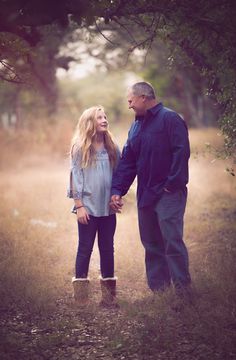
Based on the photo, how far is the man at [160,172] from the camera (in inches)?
184

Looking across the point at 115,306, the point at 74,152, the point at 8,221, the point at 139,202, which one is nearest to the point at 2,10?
the point at 74,152

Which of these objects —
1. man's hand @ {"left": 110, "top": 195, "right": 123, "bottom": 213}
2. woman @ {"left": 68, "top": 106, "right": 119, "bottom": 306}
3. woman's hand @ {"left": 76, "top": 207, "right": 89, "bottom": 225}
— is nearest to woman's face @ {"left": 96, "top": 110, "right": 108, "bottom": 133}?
woman @ {"left": 68, "top": 106, "right": 119, "bottom": 306}

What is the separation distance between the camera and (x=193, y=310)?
448 centimetres

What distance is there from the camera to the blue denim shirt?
15.2 ft

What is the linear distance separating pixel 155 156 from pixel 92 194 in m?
0.85

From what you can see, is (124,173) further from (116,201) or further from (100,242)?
(100,242)

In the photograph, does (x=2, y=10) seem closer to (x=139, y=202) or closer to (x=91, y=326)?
(x=139, y=202)

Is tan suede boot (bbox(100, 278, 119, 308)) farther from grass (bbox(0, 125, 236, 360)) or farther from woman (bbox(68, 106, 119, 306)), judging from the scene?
grass (bbox(0, 125, 236, 360))

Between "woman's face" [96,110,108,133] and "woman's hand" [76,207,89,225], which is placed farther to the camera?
"woman's face" [96,110,108,133]

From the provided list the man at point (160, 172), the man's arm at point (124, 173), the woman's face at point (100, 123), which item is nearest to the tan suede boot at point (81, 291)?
the man at point (160, 172)

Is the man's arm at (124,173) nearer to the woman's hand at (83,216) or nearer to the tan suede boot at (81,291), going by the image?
the woman's hand at (83,216)

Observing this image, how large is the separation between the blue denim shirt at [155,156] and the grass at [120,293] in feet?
3.93

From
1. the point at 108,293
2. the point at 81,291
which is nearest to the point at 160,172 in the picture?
the point at 108,293

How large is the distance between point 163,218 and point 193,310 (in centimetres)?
99
